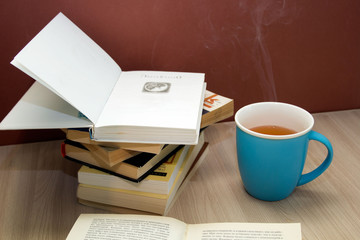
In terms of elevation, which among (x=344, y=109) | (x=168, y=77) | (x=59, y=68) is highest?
(x=59, y=68)

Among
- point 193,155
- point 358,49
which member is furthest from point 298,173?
point 358,49

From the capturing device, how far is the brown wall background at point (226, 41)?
848 mm

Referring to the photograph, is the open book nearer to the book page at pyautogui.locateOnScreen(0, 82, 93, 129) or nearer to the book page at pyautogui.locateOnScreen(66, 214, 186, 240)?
the book page at pyautogui.locateOnScreen(0, 82, 93, 129)

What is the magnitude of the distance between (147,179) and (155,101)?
141 mm

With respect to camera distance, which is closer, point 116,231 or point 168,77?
point 116,231

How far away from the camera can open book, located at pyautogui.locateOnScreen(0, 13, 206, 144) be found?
2.11ft

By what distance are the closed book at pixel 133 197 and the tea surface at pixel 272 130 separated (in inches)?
6.3

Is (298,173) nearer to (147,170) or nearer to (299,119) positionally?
(299,119)

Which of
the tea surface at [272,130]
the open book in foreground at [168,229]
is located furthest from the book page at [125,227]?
the tea surface at [272,130]

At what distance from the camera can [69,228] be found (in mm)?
691

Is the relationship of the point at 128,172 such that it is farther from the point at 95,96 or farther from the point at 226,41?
the point at 226,41

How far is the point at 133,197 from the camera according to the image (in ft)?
2.31

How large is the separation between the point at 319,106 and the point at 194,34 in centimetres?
37

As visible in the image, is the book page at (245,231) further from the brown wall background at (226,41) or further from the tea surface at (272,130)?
the brown wall background at (226,41)
